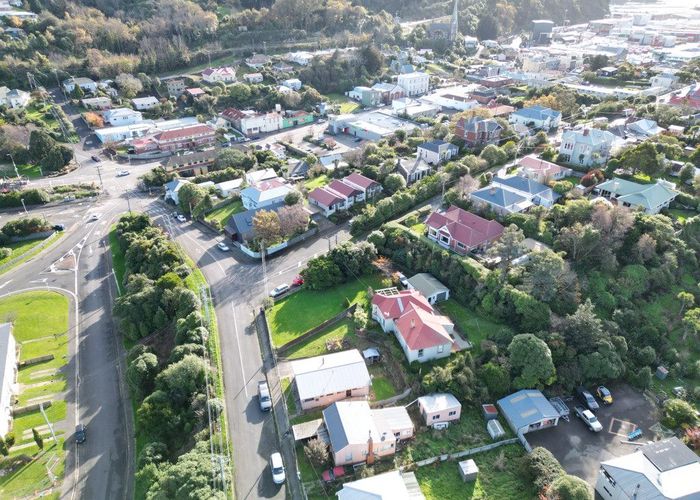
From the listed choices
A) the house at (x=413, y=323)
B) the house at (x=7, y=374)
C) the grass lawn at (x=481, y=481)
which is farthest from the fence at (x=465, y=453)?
the house at (x=7, y=374)

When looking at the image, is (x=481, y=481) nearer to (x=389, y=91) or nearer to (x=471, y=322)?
(x=471, y=322)

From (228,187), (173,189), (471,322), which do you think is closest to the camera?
(471,322)

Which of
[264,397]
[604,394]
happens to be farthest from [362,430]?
[604,394]

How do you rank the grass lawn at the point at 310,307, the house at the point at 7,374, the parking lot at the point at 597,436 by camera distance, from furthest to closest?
the grass lawn at the point at 310,307
the house at the point at 7,374
the parking lot at the point at 597,436

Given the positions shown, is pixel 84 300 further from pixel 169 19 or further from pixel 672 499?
pixel 169 19

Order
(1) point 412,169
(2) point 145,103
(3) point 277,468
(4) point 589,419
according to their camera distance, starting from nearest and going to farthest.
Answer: (3) point 277,468 → (4) point 589,419 → (1) point 412,169 → (2) point 145,103

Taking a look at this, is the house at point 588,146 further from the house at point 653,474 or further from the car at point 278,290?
the car at point 278,290
